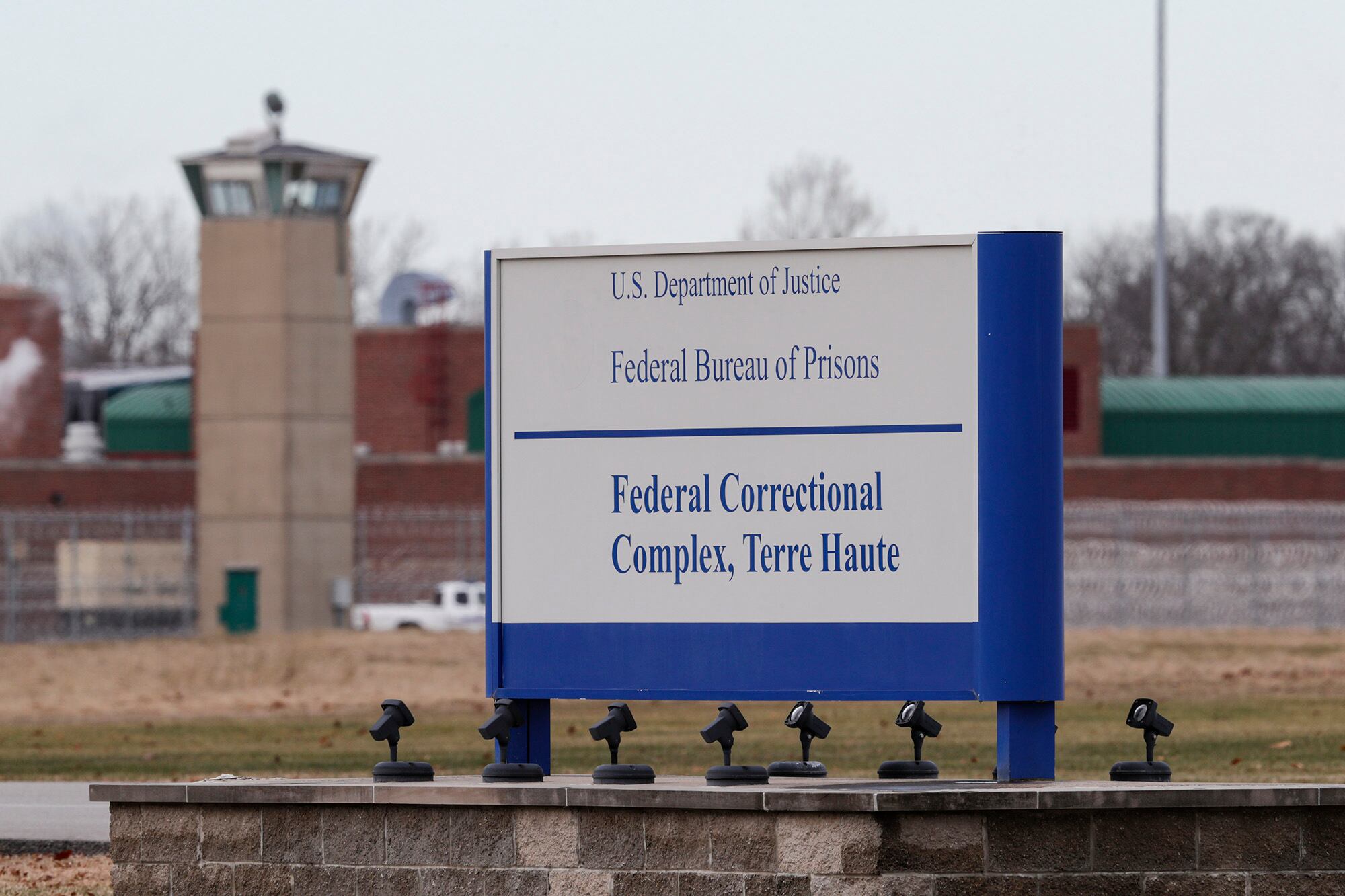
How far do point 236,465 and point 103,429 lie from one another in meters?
18.9

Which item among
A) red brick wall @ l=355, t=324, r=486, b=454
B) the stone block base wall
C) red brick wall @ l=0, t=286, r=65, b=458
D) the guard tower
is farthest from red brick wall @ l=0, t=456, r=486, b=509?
the stone block base wall

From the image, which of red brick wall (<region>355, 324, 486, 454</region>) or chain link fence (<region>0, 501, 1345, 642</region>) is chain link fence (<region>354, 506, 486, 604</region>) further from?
red brick wall (<region>355, 324, 486, 454</region>)

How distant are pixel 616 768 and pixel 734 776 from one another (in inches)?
18.7

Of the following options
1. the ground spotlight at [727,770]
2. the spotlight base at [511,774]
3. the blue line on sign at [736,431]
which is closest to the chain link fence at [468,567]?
the blue line on sign at [736,431]

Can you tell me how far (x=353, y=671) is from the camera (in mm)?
35375

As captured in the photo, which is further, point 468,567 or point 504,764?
point 468,567

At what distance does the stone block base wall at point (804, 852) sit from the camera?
769 centimetres

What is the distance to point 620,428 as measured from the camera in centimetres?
884

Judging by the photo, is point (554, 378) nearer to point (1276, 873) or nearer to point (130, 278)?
point (1276, 873)

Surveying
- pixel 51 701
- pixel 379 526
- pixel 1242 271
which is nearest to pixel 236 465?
pixel 379 526

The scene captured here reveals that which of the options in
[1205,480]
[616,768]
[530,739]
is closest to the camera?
[616,768]

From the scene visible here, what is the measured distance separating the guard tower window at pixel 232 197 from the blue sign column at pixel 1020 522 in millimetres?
37918

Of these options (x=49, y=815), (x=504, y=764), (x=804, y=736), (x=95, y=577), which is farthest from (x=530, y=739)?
(x=95, y=577)

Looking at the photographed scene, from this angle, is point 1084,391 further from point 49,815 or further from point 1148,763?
point 1148,763
